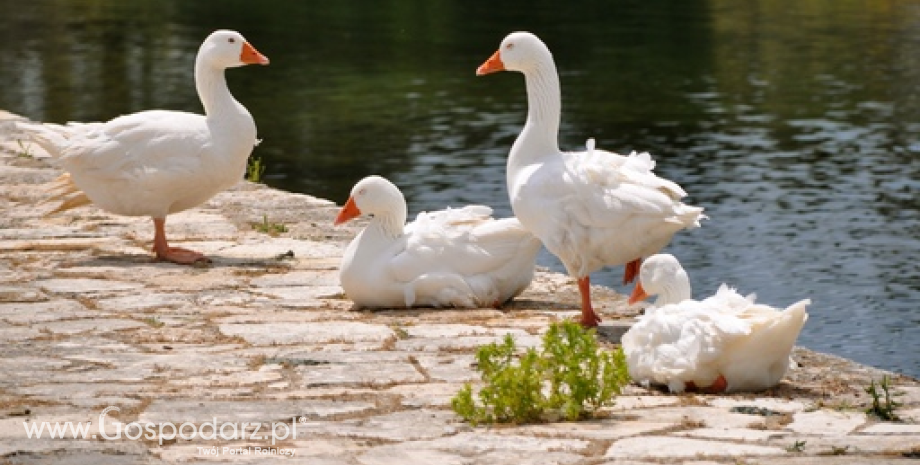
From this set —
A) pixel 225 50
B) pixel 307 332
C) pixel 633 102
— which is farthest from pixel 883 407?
pixel 633 102

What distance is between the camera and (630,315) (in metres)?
9.16

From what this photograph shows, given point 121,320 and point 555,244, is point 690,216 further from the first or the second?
point 121,320

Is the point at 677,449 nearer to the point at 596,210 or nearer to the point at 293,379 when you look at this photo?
the point at 293,379

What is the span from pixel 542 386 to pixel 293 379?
4.02 ft

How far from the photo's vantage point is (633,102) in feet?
68.2

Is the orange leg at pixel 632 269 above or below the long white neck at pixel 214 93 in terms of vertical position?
below

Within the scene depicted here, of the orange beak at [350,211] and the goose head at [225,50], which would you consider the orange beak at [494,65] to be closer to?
the orange beak at [350,211]

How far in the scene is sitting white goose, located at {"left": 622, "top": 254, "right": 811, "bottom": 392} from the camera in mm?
6930

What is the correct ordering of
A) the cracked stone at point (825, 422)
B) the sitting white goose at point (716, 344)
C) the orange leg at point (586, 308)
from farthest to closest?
1. the orange leg at point (586, 308)
2. the sitting white goose at point (716, 344)
3. the cracked stone at point (825, 422)

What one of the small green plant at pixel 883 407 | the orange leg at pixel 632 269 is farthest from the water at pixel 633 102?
the small green plant at pixel 883 407

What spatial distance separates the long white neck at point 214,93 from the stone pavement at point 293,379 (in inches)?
35.3

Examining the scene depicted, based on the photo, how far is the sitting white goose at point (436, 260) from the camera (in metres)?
9.05

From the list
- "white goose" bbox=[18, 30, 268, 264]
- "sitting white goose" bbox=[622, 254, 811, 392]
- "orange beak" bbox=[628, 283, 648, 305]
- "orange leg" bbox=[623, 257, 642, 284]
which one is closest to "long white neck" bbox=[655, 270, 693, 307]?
"orange beak" bbox=[628, 283, 648, 305]

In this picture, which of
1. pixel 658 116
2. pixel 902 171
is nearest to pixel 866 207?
pixel 902 171
